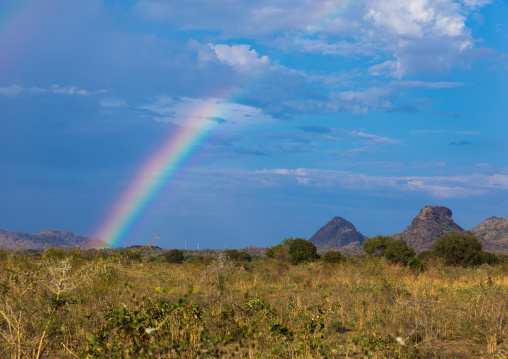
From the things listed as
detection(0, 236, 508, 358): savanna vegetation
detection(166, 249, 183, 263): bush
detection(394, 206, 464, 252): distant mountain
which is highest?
detection(394, 206, 464, 252): distant mountain

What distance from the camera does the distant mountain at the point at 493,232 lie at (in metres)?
122

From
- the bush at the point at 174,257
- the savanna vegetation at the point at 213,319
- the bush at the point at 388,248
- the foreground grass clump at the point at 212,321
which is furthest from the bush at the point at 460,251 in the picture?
the bush at the point at 174,257

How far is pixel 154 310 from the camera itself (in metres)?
7.99

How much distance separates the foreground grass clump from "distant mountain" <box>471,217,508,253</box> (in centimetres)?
12200

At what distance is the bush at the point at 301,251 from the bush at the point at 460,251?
11.7 m

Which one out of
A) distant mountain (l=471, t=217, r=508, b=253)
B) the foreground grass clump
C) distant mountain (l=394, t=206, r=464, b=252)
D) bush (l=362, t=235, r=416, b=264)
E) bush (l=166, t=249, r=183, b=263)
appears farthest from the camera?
distant mountain (l=394, t=206, r=464, b=252)

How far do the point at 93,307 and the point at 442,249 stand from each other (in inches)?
1367

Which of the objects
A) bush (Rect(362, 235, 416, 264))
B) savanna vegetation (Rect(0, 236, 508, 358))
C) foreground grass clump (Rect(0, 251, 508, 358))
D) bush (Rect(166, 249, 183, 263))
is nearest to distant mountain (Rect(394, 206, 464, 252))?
bush (Rect(362, 235, 416, 264))

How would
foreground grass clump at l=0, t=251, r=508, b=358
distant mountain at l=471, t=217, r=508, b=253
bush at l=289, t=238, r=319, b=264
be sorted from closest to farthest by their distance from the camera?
foreground grass clump at l=0, t=251, r=508, b=358, bush at l=289, t=238, r=319, b=264, distant mountain at l=471, t=217, r=508, b=253

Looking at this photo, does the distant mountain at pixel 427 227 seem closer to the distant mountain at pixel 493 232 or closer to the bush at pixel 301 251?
the distant mountain at pixel 493 232

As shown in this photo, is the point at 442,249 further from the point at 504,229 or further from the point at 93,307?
the point at 504,229

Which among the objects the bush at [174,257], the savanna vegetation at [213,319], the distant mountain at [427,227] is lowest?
the savanna vegetation at [213,319]

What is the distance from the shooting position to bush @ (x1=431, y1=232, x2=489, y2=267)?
36.8m

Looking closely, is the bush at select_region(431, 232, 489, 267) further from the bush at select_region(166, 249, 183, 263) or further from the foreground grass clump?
the bush at select_region(166, 249, 183, 263)
